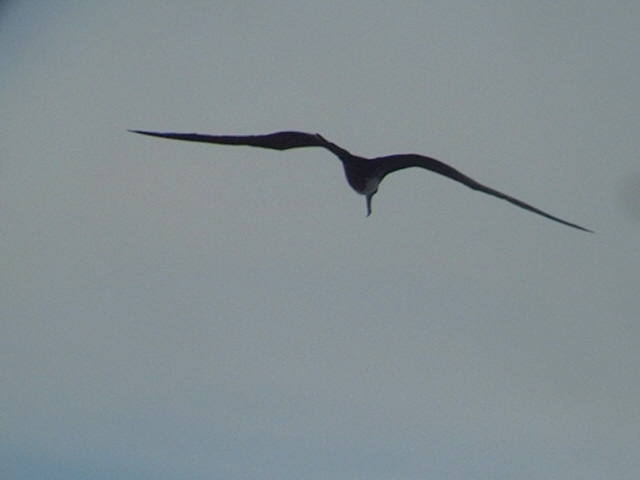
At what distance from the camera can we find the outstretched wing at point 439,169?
1503 mm

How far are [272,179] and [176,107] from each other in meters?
0.24

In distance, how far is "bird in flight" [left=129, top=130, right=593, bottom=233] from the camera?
59.9 inches

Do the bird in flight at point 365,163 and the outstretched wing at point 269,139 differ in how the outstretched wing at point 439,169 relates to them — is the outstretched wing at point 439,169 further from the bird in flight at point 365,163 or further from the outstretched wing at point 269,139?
the outstretched wing at point 269,139

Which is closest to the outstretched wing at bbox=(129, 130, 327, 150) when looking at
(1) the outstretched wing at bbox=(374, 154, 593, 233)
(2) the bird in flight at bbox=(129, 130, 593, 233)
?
(2) the bird in flight at bbox=(129, 130, 593, 233)

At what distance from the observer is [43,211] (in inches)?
66.9

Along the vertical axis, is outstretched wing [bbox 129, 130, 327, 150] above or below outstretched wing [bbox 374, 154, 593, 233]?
above

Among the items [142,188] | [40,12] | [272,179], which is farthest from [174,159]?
[40,12]

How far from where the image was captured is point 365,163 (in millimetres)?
1565

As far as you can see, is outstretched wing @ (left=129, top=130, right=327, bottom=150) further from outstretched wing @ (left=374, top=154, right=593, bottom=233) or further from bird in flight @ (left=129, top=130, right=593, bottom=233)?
outstretched wing @ (left=374, top=154, right=593, bottom=233)

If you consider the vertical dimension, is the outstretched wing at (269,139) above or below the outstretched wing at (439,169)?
above

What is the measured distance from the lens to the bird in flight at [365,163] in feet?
4.99

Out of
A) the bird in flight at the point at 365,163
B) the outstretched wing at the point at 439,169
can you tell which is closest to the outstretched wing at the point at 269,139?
the bird in flight at the point at 365,163

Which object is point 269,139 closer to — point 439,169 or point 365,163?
point 365,163

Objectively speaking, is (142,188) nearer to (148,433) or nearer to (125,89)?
(125,89)
